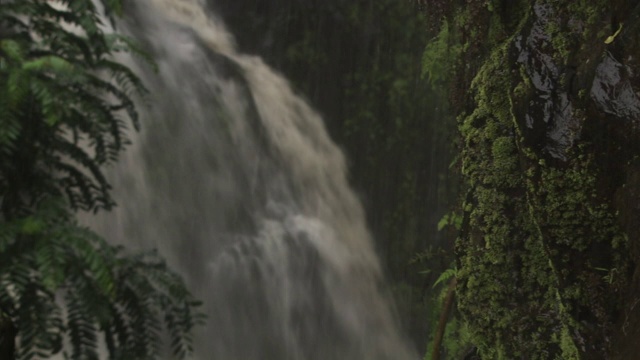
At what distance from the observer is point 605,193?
3.54 metres

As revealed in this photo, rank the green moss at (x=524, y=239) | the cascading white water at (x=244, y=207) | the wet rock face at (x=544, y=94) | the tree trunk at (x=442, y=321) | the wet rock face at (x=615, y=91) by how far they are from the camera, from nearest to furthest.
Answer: the wet rock face at (x=615, y=91) < the green moss at (x=524, y=239) < the wet rock face at (x=544, y=94) < the tree trunk at (x=442, y=321) < the cascading white water at (x=244, y=207)

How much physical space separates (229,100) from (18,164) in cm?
643

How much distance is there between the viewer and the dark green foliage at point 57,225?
6.08ft

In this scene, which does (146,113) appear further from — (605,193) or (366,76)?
(605,193)

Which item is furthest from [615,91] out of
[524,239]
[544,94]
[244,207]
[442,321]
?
[244,207]

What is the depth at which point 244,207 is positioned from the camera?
8.27 m

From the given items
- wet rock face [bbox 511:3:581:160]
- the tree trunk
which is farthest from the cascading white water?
wet rock face [bbox 511:3:581:160]

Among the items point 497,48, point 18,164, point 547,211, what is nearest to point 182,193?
point 497,48

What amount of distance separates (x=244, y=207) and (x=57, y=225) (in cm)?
638

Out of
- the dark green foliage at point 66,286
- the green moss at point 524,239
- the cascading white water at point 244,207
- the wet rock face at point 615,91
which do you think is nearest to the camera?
the dark green foliage at point 66,286

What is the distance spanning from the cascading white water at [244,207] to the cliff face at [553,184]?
12.1 ft

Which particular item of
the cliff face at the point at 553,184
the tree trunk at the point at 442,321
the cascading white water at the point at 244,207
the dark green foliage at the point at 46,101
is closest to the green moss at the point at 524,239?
the cliff face at the point at 553,184

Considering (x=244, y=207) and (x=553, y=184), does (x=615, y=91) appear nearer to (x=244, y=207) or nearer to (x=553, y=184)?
(x=553, y=184)

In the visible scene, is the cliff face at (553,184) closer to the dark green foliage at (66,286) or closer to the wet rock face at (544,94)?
the wet rock face at (544,94)
